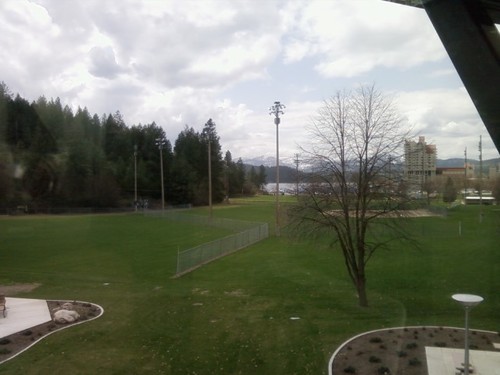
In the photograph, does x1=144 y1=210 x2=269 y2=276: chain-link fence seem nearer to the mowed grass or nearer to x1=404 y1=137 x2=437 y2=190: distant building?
the mowed grass

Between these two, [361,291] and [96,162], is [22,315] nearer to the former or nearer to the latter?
[361,291]

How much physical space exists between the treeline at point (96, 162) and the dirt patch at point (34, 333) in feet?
63.0

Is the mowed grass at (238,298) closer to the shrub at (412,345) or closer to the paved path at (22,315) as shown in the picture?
the paved path at (22,315)

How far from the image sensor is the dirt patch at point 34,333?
780 cm

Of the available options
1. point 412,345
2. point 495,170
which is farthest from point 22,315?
point 495,170

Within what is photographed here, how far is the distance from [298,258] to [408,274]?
194 inches

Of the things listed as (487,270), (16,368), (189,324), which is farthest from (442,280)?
(16,368)

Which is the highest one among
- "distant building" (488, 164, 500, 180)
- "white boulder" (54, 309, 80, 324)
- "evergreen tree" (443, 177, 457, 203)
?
"distant building" (488, 164, 500, 180)

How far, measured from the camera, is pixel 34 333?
880 centimetres

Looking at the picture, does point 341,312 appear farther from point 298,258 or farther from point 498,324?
point 298,258

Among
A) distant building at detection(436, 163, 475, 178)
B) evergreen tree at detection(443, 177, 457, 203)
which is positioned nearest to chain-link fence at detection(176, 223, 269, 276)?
distant building at detection(436, 163, 475, 178)


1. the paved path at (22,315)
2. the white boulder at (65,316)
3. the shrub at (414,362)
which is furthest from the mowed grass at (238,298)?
the shrub at (414,362)

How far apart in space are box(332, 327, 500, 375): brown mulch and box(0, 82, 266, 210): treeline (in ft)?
82.4

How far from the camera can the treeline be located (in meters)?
34.8
